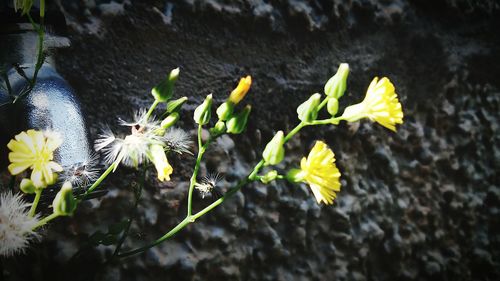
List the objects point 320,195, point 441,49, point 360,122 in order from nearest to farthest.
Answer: point 320,195, point 360,122, point 441,49

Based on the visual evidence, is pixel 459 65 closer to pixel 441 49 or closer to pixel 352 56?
pixel 441 49

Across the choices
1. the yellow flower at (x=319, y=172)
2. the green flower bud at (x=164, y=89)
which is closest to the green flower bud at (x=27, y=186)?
the green flower bud at (x=164, y=89)

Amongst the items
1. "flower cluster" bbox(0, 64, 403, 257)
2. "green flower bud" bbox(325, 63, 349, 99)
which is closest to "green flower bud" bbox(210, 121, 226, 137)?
"flower cluster" bbox(0, 64, 403, 257)

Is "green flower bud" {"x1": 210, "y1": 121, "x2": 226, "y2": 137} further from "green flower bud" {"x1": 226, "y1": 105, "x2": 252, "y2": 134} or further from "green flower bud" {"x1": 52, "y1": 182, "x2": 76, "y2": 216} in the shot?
"green flower bud" {"x1": 52, "y1": 182, "x2": 76, "y2": 216}

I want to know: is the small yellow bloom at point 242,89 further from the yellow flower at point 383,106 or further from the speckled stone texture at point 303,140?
the speckled stone texture at point 303,140

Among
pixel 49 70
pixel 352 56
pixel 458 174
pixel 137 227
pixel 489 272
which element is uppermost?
pixel 49 70

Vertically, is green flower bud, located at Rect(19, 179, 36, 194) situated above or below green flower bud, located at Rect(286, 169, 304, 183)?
above

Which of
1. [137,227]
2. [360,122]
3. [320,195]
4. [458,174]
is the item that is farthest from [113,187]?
[458,174]

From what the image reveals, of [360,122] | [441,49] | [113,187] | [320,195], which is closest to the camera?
[320,195]
